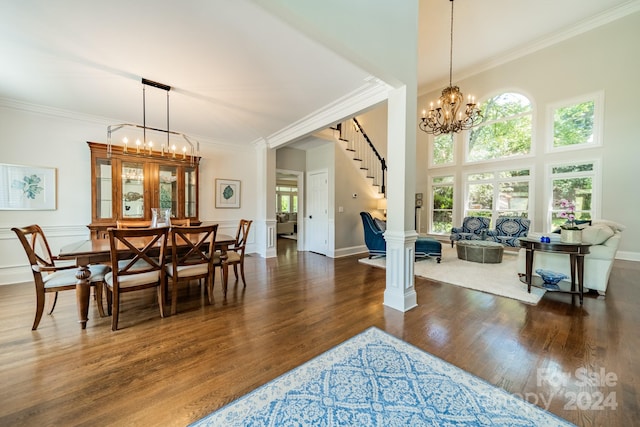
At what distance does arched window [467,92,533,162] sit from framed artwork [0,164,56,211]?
9.61 meters

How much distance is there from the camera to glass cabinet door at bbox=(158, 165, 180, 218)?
445 centimetres

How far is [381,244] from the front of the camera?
484 centimetres

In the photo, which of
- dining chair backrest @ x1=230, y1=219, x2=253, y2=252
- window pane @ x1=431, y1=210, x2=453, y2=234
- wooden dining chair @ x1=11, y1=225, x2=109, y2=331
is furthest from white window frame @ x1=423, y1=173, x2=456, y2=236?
wooden dining chair @ x1=11, y1=225, x2=109, y2=331

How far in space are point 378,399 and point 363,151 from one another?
575 centimetres

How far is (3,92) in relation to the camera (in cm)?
325

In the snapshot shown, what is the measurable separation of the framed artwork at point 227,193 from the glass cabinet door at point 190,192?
590 millimetres

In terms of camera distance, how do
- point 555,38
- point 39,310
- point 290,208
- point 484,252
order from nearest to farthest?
point 39,310, point 484,252, point 555,38, point 290,208

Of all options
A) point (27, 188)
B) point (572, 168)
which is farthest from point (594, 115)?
point (27, 188)

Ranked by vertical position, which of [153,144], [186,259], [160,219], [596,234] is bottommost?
[186,259]

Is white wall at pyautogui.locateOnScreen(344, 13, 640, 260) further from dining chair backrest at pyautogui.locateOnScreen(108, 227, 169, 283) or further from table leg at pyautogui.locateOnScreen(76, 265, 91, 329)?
table leg at pyautogui.locateOnScreen(76, 265, 91, 329)

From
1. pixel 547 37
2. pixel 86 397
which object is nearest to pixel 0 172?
pixel 86 397

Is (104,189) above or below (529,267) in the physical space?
above

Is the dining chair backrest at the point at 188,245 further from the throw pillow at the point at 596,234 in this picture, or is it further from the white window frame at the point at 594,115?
the white window frame at the point at 594,115

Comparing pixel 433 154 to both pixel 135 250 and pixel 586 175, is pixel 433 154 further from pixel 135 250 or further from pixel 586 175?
pixel 135 250
